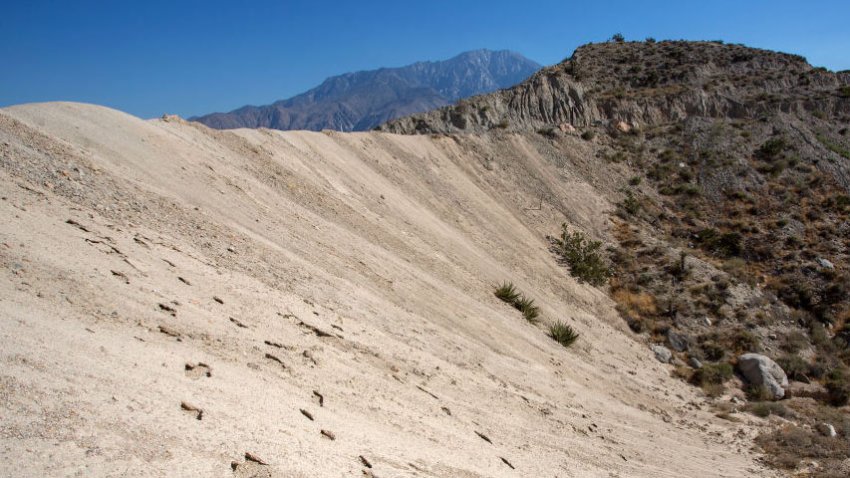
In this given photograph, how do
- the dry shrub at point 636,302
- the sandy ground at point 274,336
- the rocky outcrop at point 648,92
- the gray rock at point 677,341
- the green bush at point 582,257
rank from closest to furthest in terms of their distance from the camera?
the sandy ground at point 274,336, the gray rock at point 677,341, the dry shrub at point 636,302, the green bush at point 582,257, the rocky outcrop at point 648,92

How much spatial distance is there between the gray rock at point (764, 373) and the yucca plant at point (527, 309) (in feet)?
21.9

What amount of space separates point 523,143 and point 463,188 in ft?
22.3

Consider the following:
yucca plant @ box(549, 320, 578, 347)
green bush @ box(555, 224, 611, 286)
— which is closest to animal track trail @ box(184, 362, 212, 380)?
yucca plant @ box(549, 320, 578, 347)

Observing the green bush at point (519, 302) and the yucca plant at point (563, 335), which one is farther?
the green bush at point (519, 302)

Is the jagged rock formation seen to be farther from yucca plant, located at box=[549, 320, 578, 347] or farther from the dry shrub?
yucca plant, located at box=[549, 320, 578, 347]

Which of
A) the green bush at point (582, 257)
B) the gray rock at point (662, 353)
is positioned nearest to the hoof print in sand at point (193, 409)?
the gray rock at point (662, 353)

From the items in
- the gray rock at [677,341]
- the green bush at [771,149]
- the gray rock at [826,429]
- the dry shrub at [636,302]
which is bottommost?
the gray rock at [826,429]

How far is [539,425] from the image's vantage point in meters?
9.36

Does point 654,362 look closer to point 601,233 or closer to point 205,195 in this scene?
point 601,233

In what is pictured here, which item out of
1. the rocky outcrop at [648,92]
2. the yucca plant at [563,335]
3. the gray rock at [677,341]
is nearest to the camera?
the yucca plant at [563,335]

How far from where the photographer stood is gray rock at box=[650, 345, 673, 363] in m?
16.8

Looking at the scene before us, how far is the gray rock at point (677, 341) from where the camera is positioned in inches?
693

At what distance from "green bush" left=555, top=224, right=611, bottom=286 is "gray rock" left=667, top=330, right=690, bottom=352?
125 inches

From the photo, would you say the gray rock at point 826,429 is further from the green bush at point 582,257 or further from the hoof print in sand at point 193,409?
the hoof print in sand at point 193,409
